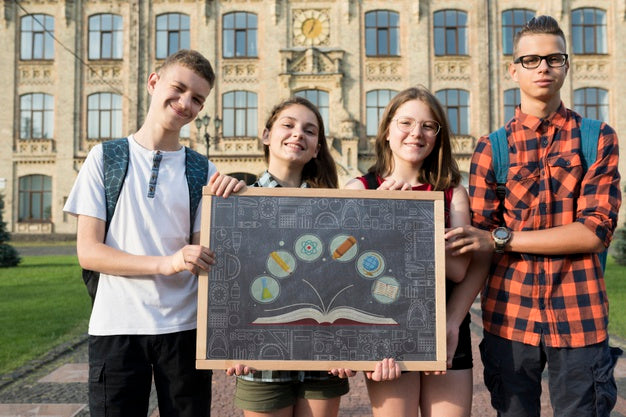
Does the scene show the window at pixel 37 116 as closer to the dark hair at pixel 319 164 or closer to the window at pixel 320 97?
the window at pixel 320 97

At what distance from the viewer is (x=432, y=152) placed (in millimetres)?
2793

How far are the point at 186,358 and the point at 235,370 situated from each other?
356mm

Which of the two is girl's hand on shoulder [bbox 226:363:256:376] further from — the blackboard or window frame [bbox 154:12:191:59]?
window frame [bbox 154:12:191:59]

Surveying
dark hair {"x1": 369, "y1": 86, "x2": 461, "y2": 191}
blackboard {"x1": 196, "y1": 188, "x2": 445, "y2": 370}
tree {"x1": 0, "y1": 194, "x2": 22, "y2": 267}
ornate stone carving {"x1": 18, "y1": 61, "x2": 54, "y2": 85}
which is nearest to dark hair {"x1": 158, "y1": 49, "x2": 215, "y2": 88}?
blackboard {"x1": 196, "y1": 188, "x2": 445, "y2": 370}

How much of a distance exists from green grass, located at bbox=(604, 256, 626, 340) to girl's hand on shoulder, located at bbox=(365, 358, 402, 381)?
6130 millimetres

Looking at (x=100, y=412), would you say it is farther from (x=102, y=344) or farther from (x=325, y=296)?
(x=325, y=296)

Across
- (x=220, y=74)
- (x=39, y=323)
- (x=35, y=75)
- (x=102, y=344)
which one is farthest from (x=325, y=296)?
(x=35, y=75)

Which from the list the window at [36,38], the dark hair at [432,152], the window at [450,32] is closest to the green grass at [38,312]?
the dark hair at [432,152]

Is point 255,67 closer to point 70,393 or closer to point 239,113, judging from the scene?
point 239,113

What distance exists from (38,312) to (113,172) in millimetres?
7740

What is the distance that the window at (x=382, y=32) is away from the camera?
26.9 meters

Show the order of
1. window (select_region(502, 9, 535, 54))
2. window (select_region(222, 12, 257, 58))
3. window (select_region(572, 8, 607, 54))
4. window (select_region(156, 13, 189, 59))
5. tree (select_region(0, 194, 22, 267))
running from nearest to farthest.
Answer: tree (select_region(0, 194, 22, 267)) < window (select_region(502, 9, 535, 54)) < window (select_region(572, 8, 607, 54)) < window (select_region(222, 12, 257, 58)) < window (select_region(156, 13, 189, 59))

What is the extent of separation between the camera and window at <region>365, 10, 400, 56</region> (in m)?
26.9

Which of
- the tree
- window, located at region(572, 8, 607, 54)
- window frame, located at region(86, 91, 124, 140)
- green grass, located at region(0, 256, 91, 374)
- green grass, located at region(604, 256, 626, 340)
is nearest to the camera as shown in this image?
green grass, located at region(0, 256, 91, 374)
